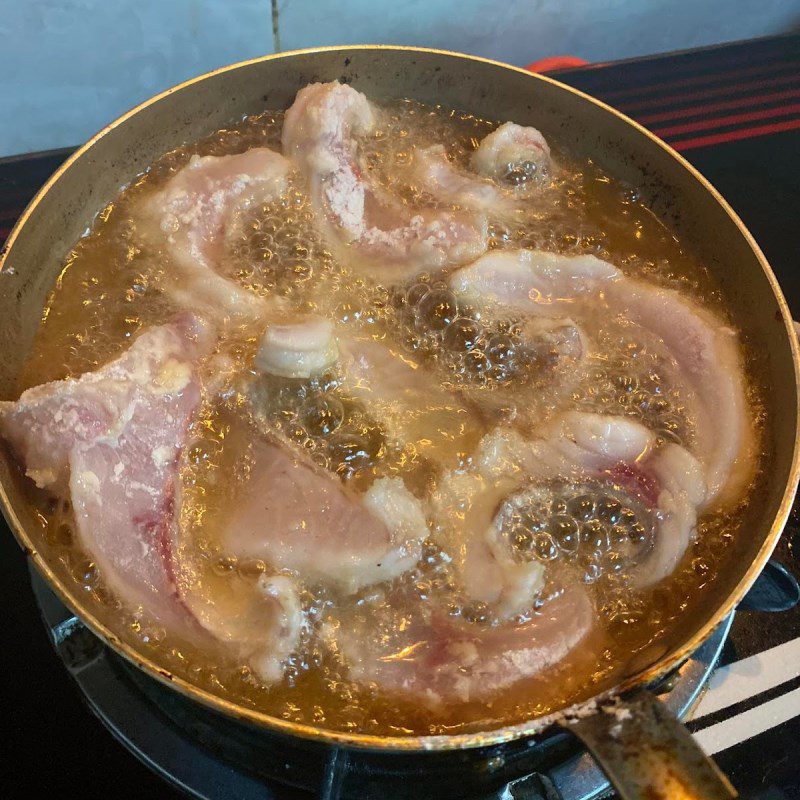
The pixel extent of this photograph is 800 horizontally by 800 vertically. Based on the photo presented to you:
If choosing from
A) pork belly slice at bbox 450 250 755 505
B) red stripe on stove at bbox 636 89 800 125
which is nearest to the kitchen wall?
red stripe on stove at bbox 636 89 800 125

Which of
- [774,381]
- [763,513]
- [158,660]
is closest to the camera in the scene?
[158,660]

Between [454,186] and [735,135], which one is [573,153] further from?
[735,135]

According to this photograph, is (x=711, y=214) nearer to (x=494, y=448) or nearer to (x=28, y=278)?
(x=494, y=448)

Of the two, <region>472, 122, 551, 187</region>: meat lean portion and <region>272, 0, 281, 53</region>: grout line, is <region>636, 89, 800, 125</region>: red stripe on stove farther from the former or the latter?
<region>272, 0, 281, 53</region>: grout line

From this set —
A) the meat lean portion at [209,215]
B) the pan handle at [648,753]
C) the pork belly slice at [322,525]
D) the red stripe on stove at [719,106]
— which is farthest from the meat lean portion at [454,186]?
the pan handle at [648,753]

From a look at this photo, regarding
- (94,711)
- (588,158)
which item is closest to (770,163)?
(588,158)

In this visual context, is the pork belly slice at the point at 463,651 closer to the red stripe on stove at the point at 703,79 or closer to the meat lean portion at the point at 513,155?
the meat lean portion at the point at 513,155

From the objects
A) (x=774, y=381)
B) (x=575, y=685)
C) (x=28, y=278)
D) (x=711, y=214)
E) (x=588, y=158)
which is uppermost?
(x=28, y=278)
